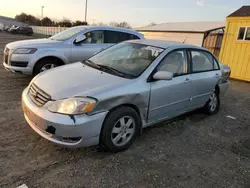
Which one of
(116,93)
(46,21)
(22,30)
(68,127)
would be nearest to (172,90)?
(116,93)

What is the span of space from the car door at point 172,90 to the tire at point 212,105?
992 millimetres

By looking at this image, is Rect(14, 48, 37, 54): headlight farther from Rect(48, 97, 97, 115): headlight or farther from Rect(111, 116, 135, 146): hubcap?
Rect(111, 116, 135, 146): hubcap

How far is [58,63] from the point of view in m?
5.92

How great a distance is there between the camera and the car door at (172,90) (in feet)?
11.1

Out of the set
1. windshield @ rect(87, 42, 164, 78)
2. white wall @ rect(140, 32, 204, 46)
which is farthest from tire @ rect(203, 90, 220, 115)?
white wall @ rect(140, 32, 204, 46)

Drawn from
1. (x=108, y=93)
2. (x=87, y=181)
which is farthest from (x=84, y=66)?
(x=87, y=181)

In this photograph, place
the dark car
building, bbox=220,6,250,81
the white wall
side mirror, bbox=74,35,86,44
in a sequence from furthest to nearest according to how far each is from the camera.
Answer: the dark car → the white wall → building, bbox=220,6,250,81 → side mirror, bbox=74,35,86,44

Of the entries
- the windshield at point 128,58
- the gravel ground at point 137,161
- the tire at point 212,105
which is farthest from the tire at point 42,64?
the tire at point 212,105

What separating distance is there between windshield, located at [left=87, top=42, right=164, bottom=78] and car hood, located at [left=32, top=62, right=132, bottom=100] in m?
0.25

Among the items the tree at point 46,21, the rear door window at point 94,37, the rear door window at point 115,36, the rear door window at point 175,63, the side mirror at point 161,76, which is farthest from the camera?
the tree at point 46,21

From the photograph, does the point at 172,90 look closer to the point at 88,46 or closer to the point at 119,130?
the point at 119,130

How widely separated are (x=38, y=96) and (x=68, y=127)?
70 cm

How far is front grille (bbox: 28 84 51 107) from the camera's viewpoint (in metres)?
2.77

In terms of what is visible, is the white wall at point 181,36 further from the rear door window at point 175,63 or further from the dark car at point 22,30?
the dark car at point 22,30
